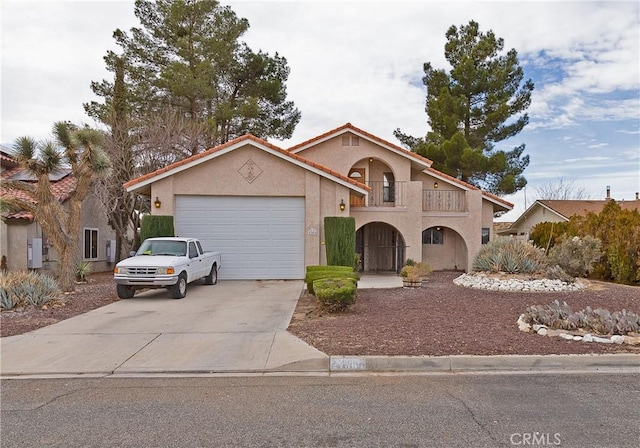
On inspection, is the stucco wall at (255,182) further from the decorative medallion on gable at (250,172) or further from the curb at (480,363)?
the curb at (480,363)

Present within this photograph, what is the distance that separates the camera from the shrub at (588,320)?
7492 mm

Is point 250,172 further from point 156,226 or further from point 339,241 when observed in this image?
point 339,241

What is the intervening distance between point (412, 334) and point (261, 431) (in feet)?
13.2

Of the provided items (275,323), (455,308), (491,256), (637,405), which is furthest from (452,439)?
(491,256)

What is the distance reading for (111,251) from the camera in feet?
78.9

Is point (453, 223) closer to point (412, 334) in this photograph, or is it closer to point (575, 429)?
point (412, 334)

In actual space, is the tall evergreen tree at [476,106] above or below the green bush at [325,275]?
above

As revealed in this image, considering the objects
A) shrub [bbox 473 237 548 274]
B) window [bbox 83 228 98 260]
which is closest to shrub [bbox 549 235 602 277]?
shrub [bbox 473 237 548 274]

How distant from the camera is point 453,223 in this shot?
1947 cm

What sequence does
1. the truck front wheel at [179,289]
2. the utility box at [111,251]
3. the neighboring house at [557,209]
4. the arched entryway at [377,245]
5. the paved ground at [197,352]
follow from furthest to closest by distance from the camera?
the neighboring house at [557,209] → the utility box at [111,251] → the arched entryway at [377,245] → the truck front wheel at [179,289] → the paved ground at [197,352]

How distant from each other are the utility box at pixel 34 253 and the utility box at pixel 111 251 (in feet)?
18.3

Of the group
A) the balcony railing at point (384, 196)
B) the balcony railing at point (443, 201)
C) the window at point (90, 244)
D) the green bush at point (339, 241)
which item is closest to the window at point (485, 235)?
the balcony railing at point (443, 201)

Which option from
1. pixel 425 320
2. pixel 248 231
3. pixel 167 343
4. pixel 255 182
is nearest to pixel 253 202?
pixel 255 182

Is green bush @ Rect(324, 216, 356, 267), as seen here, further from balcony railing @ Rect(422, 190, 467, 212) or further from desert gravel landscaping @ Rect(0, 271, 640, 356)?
balcony railing @ Rect(422, 190, 467, 212)
